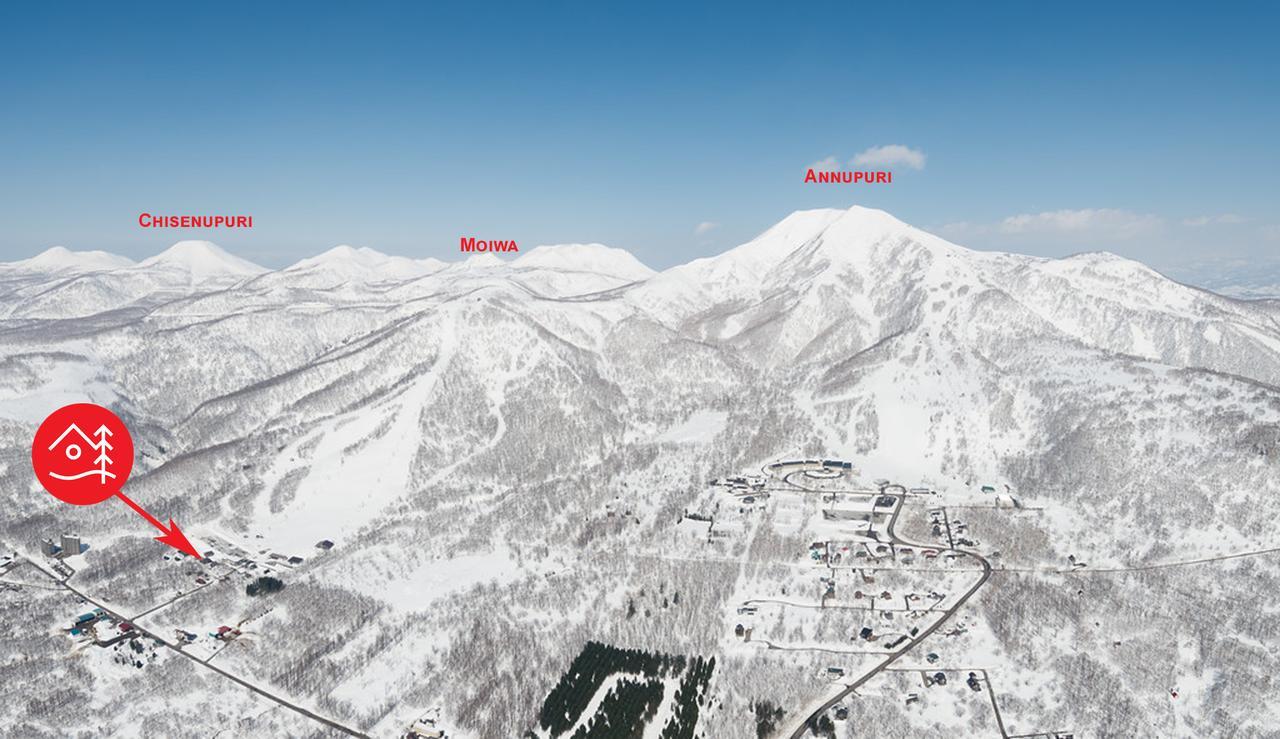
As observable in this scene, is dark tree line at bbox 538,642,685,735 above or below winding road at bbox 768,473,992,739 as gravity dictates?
below

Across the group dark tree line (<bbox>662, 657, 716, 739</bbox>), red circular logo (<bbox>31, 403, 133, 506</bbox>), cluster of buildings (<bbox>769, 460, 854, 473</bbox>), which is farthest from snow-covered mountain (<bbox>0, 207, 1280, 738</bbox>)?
red circular logo (<bbox>31, 403, 133, 506</bbox>)

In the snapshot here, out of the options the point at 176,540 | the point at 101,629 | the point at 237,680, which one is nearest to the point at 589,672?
the point at 237,680

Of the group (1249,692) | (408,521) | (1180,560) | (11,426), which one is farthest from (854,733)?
(11,426)

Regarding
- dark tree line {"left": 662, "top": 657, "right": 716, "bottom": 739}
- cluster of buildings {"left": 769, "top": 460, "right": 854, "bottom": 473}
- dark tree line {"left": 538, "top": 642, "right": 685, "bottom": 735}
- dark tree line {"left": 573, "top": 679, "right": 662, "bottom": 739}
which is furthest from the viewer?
cluster of buildings {"left": 769, "top": 460, "right": 854, "bottom": 473}

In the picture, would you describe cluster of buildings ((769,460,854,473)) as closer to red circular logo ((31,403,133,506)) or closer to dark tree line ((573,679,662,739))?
dark tree line ((573,679,662,739))

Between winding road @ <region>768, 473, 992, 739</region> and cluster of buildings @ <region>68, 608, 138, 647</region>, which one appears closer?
winding road @ <region>768, 473, 992, 739</region>

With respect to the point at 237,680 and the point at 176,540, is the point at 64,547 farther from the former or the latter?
the point at 237,680

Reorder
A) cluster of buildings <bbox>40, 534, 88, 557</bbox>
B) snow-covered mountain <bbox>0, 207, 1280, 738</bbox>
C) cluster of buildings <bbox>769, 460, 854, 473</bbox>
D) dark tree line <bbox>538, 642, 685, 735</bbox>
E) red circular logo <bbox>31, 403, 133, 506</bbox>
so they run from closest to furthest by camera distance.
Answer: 1. dark tree line <bbox>538, 642, 685, 735</bbox>
2. snow-covered mountain <bbox>0, 207, 1280, 738</bbox>
3. red circular logo <bbox>31, 403, 133, 506</bbox>
4. cluster of buildings <bbox>40, 534, 88, 557</bbox>
5. cluster of buildings <bbox>769, 460, 854, 473</bbox>

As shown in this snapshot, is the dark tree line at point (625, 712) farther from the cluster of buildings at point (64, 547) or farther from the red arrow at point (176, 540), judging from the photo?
the cluster of buildings at point (64, 547)
